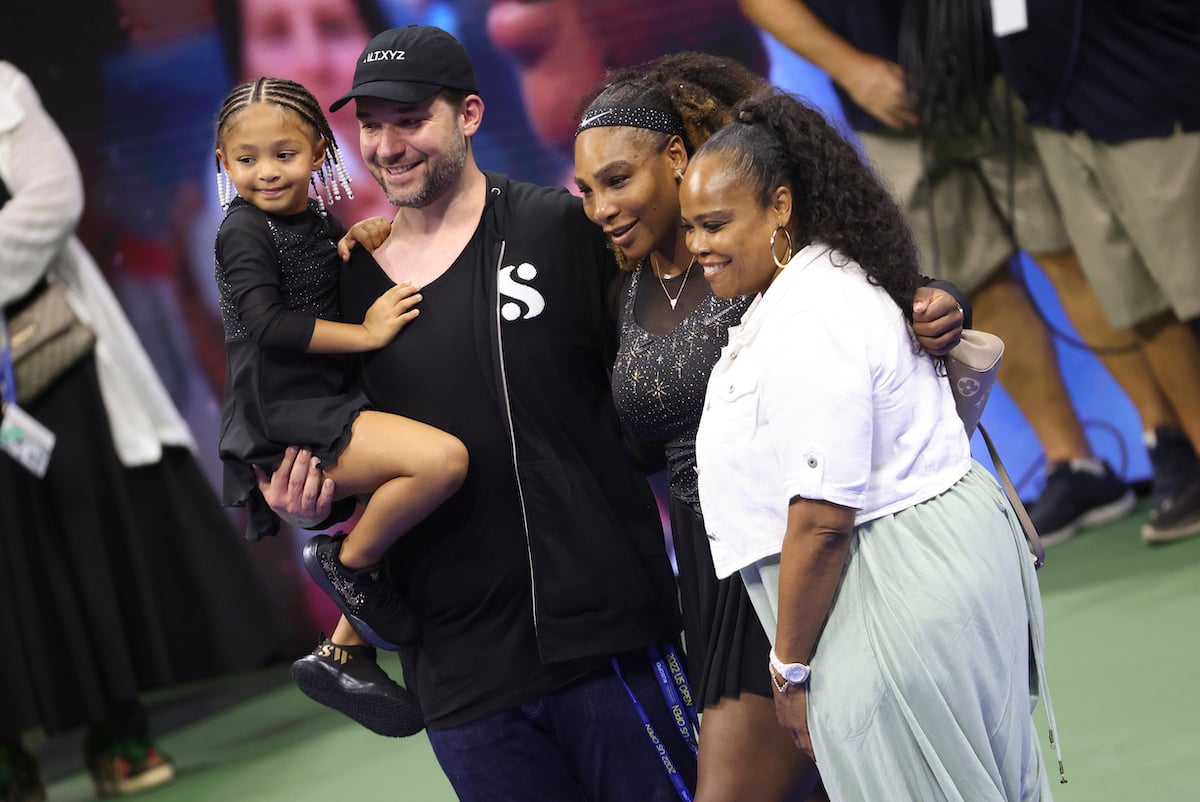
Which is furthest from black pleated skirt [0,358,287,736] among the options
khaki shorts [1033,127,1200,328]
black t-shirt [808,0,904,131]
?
khaki shorts [1033,127,1200,328]

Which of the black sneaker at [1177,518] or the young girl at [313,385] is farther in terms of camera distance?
the black sneaker at [1177,518]

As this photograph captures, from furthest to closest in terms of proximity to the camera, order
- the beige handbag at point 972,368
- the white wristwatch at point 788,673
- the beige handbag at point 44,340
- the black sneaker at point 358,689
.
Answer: the beige handbag at point 44,340
the black sneaker at point 358,689
the beige handbag at point 972,368
the white wristwatch at point 788,673

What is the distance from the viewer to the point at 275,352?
8.21 feet

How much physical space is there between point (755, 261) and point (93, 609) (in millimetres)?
3764

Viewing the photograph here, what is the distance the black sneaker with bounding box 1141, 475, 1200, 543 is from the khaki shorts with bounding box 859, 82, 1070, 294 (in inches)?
44.4

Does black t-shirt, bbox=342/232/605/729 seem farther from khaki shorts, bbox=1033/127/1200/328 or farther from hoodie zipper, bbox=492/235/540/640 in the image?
khaki shorts, bbox=1033/127/1200/328

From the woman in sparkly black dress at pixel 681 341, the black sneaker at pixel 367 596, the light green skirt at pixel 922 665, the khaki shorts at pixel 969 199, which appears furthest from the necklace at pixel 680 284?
the khaki shorts at pixel 969 199

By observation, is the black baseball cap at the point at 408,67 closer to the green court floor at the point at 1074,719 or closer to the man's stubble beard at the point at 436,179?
the man's stubble beard at the point at 436,179

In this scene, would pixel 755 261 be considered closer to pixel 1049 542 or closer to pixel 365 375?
pixel 365 375

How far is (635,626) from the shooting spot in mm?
2445

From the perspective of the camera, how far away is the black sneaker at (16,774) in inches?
192

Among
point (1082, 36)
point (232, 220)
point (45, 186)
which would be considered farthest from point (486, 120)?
point (232, 220)

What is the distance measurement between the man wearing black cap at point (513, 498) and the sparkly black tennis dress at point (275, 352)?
0.22 feet

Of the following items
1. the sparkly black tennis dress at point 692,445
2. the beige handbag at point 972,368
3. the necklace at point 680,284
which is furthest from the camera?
the necklace at point 680,284
